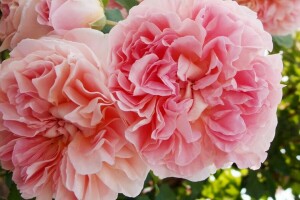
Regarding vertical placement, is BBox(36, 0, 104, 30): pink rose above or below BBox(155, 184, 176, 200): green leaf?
above

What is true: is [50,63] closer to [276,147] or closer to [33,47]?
[33,47]

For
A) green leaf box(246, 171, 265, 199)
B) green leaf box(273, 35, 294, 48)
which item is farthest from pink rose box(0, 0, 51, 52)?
green leaf box(246, 171, 265, 199)

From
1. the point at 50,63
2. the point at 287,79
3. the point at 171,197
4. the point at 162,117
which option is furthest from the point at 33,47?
the point at 287,79

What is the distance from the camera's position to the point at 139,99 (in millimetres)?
456

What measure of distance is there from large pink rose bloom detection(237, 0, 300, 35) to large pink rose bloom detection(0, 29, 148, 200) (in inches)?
16.1

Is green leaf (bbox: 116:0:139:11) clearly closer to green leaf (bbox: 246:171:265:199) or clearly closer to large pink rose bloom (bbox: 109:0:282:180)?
large pink rose bloom (bbox: 109:0:282:180)

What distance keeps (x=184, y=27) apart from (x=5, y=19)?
0.74ft

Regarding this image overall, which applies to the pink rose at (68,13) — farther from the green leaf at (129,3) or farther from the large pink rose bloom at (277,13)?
the large pink rose bloom at (277,13)

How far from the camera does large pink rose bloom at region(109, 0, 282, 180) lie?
17.7 inches

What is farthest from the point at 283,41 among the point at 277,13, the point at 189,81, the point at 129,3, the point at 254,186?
the point at 189,81

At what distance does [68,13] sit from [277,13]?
1.39 ft

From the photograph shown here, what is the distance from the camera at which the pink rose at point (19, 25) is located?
528 mm

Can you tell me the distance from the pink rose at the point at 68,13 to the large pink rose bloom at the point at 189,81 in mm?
56

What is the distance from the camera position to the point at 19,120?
47 cm
